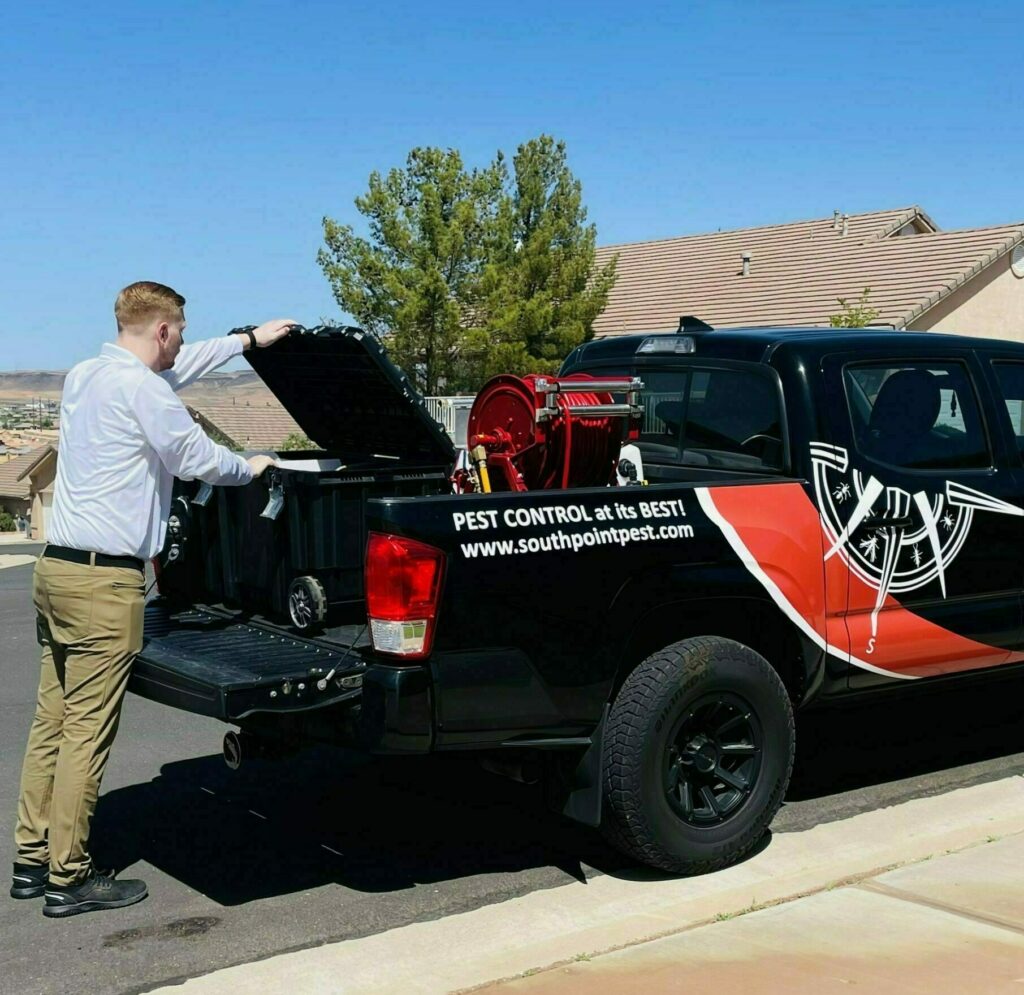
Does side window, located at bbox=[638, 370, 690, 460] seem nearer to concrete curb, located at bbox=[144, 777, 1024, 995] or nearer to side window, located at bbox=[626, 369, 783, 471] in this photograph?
side window, located at bbox=[626, 369, 783, 471]

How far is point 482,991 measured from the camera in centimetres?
406

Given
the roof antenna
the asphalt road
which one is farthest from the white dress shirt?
the roof antenna

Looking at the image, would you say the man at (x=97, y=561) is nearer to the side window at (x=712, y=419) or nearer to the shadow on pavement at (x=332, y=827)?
the shadow on pavement at (x=332, y=827)

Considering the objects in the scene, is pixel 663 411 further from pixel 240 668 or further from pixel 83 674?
pixel 83 674

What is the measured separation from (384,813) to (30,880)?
1560mm

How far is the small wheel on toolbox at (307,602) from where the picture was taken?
16.6 ft

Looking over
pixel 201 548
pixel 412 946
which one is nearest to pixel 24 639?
pixel 201 548

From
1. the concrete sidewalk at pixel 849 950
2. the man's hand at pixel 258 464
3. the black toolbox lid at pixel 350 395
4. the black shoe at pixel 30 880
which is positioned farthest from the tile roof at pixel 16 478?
the concrete sidewalk at pixel 849 950

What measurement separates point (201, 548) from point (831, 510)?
8.39 ft

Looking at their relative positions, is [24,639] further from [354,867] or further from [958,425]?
[958,425]

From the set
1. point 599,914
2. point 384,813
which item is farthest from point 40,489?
point 599,914

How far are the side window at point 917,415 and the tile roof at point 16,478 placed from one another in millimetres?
90794

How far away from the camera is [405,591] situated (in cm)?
442

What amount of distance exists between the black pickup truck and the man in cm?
27
